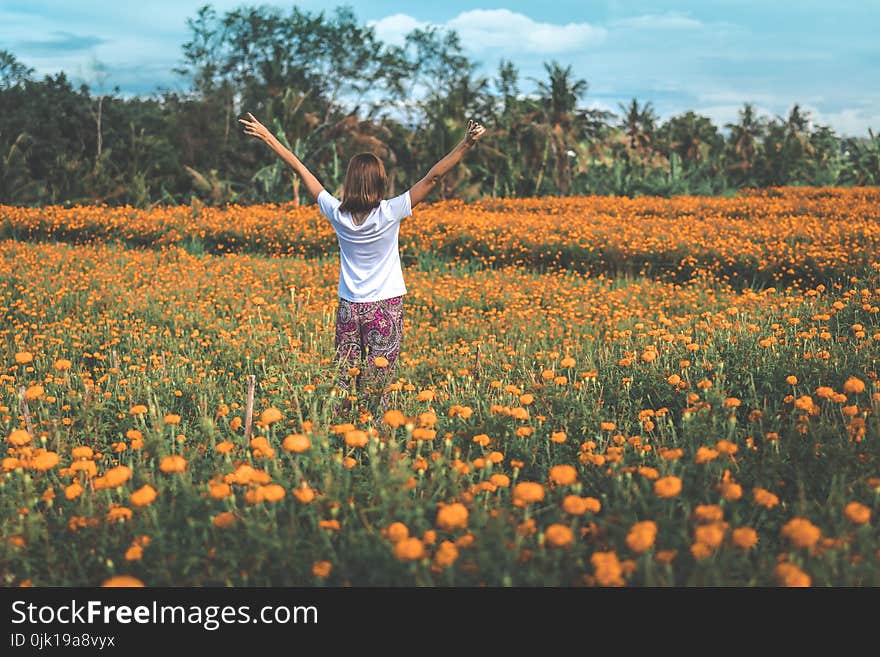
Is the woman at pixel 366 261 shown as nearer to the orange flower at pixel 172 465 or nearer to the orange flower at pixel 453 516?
the orange flower at pixel 172 465

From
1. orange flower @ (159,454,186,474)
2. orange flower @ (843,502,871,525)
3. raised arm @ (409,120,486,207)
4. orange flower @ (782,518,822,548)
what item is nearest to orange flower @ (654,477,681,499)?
orange flower @ (782,518,822,548)

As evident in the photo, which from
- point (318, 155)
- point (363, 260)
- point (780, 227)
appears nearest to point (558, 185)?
point (318, 155)

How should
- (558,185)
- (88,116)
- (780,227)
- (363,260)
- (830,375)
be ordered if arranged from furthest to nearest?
(88,116)
(558,185)
(780,227)
(363,260)
(830,375)

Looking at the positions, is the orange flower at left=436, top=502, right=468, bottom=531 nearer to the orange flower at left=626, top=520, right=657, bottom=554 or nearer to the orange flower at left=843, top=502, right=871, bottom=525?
the orange flower at left=626, top=520, right=657, bottom=554

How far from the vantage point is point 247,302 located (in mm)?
7211

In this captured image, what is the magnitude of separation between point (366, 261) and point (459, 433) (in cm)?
119

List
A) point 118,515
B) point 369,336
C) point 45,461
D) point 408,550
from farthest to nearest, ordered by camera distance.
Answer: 1. point 369,336
2. point 45,461
3. point 118,515
4. point 408,550

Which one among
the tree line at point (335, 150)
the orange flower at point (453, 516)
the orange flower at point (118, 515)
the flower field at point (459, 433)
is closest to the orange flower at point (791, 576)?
the flower field at point (459, 433)

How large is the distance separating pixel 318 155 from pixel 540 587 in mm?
22659

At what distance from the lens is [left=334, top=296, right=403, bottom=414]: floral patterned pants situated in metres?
3.88

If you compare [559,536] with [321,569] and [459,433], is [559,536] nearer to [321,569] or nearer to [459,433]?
[321,569]

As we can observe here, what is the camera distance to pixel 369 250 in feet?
12.4

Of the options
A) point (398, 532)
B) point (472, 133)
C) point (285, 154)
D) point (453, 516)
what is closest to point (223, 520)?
point (398, 532)

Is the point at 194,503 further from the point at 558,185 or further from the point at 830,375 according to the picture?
the point at 558,185
